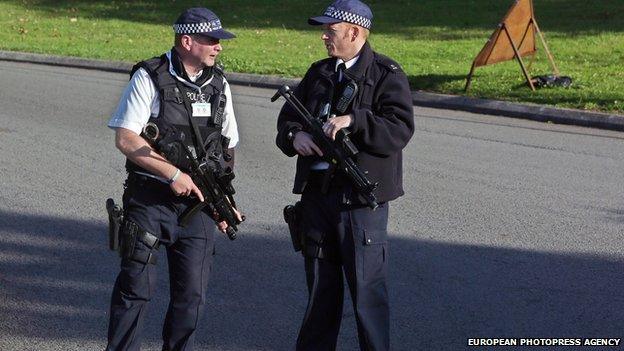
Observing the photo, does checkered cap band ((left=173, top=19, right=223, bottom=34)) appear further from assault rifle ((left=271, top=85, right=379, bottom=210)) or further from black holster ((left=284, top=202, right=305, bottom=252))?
black holster ((left=284, top=202, right=305, bottom=252))

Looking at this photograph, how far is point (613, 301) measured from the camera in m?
6.90

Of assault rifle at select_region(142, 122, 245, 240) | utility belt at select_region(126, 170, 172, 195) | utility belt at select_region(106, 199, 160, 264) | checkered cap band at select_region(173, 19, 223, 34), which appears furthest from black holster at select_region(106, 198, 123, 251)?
checkered cap band at select_region(173, 19, 223, 34)

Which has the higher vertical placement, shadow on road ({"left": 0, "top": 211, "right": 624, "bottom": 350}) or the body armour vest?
the body armour vest

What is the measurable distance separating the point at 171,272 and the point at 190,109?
2.59ft

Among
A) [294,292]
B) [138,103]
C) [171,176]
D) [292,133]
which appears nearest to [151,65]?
[138,103]

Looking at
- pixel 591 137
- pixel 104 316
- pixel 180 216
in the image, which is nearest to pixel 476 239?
pixel 104 316

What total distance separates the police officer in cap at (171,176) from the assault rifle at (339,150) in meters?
0.48

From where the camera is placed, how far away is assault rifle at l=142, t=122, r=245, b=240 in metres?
5.25

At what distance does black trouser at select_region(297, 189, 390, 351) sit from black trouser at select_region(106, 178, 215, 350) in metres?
0.52

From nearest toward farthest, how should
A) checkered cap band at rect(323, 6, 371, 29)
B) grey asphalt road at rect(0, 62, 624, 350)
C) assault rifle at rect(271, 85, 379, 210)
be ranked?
1. assault rifle at rect(271, 85, 379, 210)
2. checkered cap band at rect(323, 6, 371, 29)
3. grey asphalt road at rect(0, 62, 624, 350)

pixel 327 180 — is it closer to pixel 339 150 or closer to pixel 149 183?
pixel 339 150

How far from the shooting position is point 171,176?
17.1 feet

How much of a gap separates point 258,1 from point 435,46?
928 centimetres

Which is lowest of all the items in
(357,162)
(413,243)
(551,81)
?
(551,81)
